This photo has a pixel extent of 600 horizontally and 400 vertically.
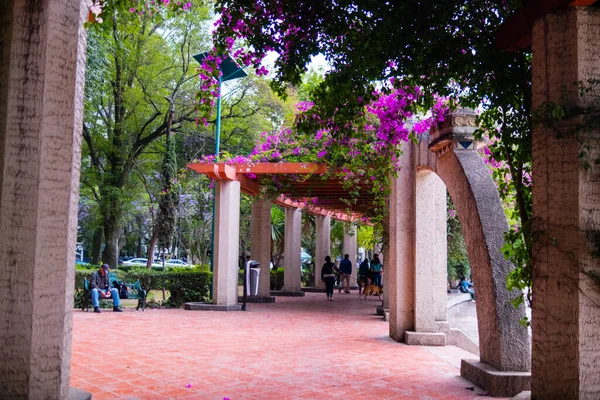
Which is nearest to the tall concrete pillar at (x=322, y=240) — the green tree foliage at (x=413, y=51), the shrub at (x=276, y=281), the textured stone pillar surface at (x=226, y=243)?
the shrub at (x=276, y=281)

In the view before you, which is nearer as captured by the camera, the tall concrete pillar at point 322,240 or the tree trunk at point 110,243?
the tree trunk at point 110,243

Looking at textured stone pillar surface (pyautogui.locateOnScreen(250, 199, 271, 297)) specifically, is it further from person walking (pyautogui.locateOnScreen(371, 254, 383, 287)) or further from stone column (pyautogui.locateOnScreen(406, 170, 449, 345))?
stone column (pyautogui.locateOnScreen(406, 170, 449, 345))

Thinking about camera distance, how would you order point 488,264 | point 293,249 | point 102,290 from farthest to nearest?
point 293,249, point 102,290, point 488,264

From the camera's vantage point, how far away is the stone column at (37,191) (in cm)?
342

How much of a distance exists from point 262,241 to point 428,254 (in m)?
8.33

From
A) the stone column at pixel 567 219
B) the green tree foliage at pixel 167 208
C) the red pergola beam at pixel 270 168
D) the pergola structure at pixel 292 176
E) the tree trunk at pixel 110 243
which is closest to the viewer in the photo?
the stone column at pixel 567 219

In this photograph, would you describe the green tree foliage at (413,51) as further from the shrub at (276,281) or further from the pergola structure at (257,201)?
the shrub at (276,281)

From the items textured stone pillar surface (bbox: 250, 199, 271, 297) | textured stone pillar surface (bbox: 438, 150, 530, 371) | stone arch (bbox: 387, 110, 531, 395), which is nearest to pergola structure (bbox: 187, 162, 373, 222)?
textured stone pillar surface (bbox: 250, 199, 271, 297)

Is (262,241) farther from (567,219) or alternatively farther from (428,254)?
(567,219)

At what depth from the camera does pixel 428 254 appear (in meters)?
8.48

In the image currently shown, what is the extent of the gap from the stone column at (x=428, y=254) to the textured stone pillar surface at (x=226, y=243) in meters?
5.71

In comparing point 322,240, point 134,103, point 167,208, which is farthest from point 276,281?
point 134,103

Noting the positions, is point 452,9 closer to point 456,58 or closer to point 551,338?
point 456,58

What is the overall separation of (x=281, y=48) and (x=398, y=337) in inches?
215
